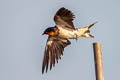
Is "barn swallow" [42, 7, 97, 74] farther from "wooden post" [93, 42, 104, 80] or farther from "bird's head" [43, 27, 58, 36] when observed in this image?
"wooden post" [93, 42, 104, 80]

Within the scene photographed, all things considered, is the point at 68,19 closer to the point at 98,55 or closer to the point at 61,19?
the point at 61,19

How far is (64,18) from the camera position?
9.38m

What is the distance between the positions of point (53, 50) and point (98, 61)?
4.27 m

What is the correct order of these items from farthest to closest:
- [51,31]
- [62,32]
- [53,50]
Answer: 1. [53,50]
2. [51,31]
3. [62,32]

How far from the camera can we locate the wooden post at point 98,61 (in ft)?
19.1

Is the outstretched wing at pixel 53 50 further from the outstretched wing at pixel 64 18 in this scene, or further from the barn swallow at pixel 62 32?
the outstretched wing at pixel 64 18

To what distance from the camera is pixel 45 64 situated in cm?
945

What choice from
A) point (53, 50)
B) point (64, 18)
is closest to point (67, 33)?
point (64, 18)

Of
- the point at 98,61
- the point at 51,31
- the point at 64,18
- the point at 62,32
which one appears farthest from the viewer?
the point at 51,31

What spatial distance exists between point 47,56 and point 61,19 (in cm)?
104

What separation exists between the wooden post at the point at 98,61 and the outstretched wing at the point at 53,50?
3.45 metres

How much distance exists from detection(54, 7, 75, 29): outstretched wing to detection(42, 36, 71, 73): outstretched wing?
73 cm

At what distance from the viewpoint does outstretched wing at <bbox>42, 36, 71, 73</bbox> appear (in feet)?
31.7

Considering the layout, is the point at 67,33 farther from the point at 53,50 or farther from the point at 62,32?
the point at 53,50
